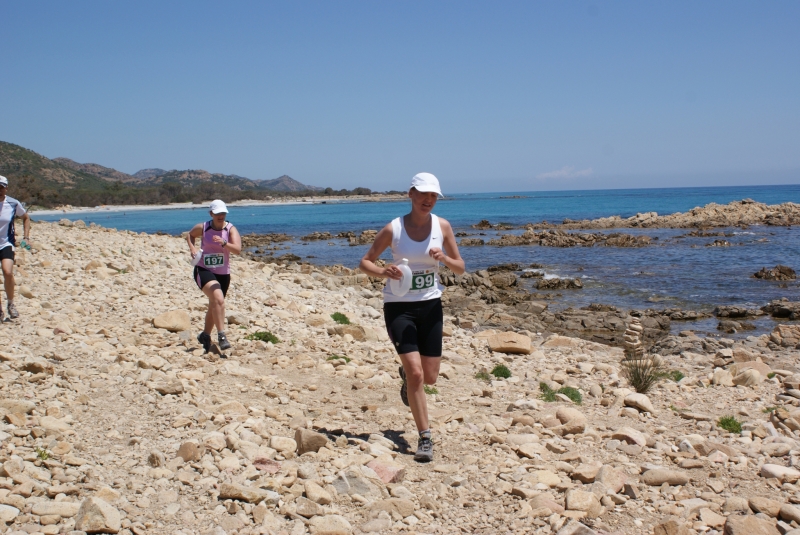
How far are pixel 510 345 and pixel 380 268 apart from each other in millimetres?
5543

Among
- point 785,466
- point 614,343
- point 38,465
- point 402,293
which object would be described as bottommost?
point 614,343

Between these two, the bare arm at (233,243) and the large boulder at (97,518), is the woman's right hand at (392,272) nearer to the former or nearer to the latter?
the large boulder at (97,518)

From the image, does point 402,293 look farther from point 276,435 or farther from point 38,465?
point 38,465

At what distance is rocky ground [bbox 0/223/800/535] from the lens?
4.11 meters

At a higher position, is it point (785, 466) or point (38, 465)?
point (38, 465)

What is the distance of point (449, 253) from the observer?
5230 mm

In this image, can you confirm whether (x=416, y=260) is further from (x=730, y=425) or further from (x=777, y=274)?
(x=777, y=274)

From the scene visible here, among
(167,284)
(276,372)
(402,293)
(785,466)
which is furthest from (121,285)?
(785,466)

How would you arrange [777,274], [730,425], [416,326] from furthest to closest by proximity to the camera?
1. [777,274]
2. [730,425]
3. [416,326]

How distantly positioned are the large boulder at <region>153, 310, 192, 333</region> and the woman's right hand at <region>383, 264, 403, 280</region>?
16.4 feet

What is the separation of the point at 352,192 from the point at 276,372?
501ft

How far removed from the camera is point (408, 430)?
5.75 m

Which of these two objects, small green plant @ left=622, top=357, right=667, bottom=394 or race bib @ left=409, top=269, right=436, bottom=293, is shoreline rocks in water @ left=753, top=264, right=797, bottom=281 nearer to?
small green plant @ left=622, top=357, right=667, bottom=394

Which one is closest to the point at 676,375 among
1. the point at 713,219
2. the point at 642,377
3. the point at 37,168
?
the point at 642,377
